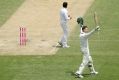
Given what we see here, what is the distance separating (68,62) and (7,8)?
1318cm

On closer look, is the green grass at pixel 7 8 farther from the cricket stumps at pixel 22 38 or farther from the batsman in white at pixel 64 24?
the batsman in white at pixel 64 24

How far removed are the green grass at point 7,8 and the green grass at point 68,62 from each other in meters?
5.97

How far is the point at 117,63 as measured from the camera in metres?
30.4

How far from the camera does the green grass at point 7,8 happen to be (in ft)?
135

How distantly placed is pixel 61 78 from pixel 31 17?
44.1ft

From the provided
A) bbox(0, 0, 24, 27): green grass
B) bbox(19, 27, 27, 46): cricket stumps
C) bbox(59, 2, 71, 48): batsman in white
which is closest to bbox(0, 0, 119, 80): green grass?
bbox(59, 2, 71, 48): batsman in white

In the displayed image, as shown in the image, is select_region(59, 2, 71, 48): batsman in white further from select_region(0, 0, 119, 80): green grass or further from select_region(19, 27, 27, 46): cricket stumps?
select_region(19, 27, 27, 46): cricket stumps

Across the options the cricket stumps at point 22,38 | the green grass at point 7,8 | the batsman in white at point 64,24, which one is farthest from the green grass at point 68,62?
the green grass at point 7,8

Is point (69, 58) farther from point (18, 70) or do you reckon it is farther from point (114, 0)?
point (114, 0)

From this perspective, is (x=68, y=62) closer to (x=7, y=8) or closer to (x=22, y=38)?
(x=22, y=38)

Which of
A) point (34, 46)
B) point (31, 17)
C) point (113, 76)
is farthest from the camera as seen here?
point (31, 17)

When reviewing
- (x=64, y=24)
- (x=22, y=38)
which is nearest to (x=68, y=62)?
(x=64, y=24)

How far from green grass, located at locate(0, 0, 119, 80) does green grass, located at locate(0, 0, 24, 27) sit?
597 centimetres

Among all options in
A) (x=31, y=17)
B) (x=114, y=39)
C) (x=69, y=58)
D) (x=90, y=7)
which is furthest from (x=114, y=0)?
(x=69, y=58)
